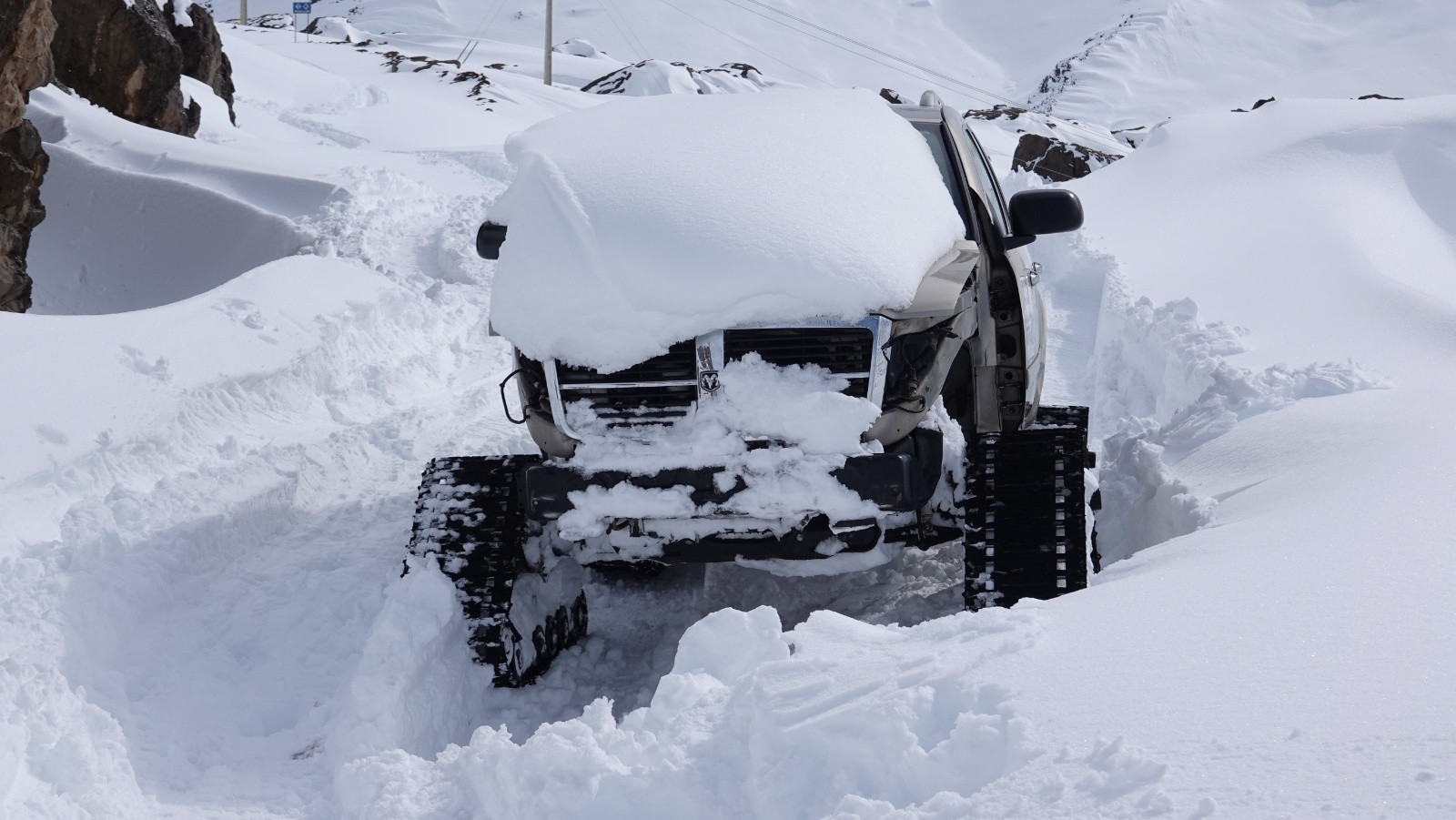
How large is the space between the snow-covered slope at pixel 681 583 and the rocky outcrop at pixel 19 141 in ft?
4.86

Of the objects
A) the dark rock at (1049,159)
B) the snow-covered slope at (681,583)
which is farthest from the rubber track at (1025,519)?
the dark rock at (1049,159)

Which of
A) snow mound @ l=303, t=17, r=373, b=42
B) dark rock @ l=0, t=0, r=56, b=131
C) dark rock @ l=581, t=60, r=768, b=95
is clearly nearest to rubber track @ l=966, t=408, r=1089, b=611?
dark rock @ l=0, t=0, r=56, b=131

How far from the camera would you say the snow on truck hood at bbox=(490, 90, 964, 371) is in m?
4.09

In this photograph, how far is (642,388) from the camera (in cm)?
421

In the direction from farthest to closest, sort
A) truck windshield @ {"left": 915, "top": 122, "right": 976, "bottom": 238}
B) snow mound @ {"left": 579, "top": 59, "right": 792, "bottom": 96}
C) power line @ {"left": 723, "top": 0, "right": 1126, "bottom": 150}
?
power line @ {"left": 723, "top": 0, "right": 1126, "bottom": 150}
snow mound @ {"left": 579, "top": 59, "right": 792, "bottom": 96}
truck windshield @ {"left": 915, "top": 122, "right": 976, "bottom": 238}

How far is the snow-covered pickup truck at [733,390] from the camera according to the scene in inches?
161

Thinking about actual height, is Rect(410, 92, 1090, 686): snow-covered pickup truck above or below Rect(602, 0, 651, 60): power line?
below

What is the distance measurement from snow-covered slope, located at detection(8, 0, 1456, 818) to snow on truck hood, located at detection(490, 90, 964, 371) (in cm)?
98

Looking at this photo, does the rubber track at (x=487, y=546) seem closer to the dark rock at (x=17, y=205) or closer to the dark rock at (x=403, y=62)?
the dark rock at (x=17, y=205)

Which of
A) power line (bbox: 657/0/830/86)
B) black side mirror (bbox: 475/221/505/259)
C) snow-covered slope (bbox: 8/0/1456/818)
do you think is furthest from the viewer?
power line (bbox: 657/0/830/86)

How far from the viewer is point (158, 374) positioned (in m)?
6.36

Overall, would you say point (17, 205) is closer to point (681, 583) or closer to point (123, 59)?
point (123, 59)

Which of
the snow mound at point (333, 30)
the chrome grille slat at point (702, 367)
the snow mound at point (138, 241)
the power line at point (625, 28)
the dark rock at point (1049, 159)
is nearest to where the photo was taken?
the chrome grille slat at point (702, 367)

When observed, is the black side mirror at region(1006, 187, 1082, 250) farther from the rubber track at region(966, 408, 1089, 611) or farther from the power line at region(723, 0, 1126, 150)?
the power line at region(723, 0, 1126, 150)
